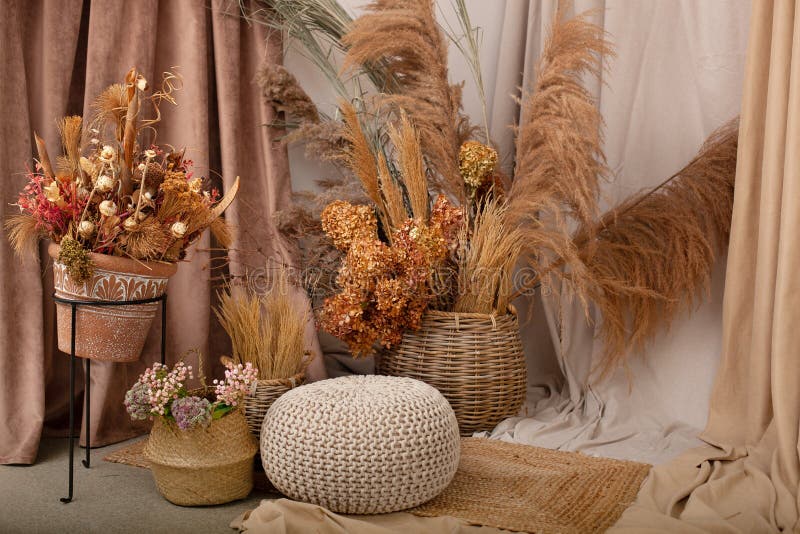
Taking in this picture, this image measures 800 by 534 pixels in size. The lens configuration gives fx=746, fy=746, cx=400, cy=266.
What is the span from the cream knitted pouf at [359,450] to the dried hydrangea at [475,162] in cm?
79

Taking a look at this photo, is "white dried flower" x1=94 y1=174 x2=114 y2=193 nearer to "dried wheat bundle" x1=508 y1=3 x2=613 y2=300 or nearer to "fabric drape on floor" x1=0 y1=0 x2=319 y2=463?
"fabric drape on floor" x1=0 y1=0 x2=319 y2=463

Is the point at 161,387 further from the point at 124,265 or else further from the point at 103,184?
the point at 103,184

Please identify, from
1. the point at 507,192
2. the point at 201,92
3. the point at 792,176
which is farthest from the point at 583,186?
the point at 201,92

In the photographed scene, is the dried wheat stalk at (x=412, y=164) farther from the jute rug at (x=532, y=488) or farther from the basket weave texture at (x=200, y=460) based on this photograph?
the basket weave texture at (x=200, y=460)

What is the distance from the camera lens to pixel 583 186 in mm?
2084

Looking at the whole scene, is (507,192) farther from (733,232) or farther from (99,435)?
(99,435)

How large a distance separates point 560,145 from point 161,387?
1.24m

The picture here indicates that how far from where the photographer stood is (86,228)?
1768 millimetres

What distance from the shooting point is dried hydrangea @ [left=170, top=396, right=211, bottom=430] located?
1676mm

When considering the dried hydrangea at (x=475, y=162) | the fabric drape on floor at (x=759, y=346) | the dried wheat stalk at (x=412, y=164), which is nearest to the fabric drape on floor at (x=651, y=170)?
the fabric drape on floor at (x=759, y=346)

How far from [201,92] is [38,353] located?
36.6 inches

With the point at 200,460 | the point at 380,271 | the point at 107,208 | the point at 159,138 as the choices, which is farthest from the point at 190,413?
the point at 159,138

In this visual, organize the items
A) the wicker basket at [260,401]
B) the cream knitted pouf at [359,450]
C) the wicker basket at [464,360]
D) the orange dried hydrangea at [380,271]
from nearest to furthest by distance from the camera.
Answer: the cream knitted pouf at [359,450] → the wicker basket at [260,401] → the orange dried hydrangea at [380,271] → the wicker basket at [464,360]

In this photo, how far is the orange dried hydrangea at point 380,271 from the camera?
2068 mm
